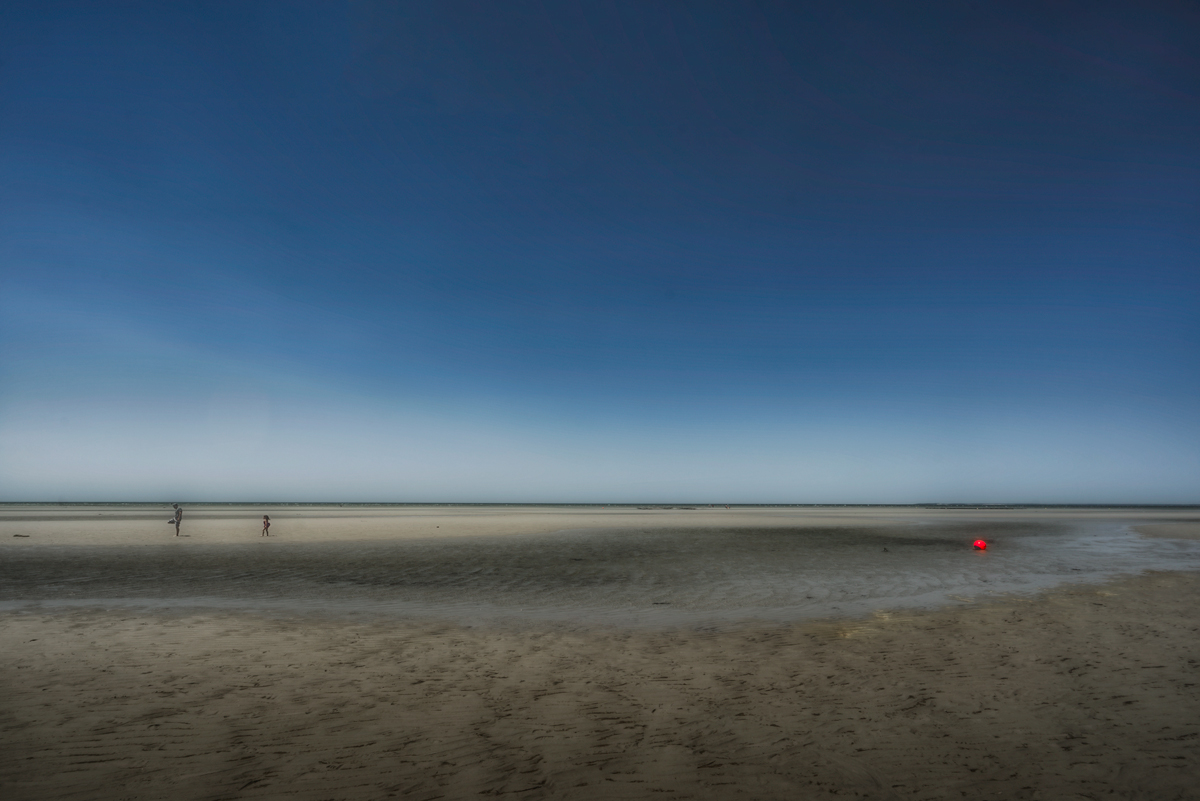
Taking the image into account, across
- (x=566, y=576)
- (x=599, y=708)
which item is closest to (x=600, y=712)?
Result: (x=599, y=708)

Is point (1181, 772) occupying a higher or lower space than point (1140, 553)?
higher

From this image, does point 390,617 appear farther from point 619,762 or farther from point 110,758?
point 619,762

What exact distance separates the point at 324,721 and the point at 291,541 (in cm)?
2994

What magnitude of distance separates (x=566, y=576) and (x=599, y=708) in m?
12.5

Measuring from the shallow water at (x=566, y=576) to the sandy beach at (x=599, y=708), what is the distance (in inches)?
77.1

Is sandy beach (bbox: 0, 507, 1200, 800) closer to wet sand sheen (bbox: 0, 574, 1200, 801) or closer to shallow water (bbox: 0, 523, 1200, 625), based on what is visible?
wet sand sheen (bbox: 0, 574, 1200, 801)

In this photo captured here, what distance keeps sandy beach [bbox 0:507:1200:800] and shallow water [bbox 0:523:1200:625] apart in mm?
1959

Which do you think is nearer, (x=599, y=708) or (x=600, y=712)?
(x=600, y=712)

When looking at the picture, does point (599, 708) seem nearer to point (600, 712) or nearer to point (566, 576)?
point (600, 712)

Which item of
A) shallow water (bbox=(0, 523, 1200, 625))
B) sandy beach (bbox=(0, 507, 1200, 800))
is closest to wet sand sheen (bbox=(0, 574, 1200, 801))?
sandy beach (bbox=(0, 507, 1200, 800))

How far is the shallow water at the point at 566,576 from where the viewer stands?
1399cm

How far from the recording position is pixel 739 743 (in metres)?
6.20

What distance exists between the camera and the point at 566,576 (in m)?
19.5

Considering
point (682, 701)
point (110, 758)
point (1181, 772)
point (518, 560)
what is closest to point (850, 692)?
point (682, 701)
